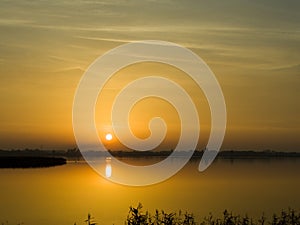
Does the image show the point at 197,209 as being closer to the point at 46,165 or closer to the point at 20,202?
the point at 20,202

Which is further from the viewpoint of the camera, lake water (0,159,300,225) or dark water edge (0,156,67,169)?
dark water edge (0,156,67,169)

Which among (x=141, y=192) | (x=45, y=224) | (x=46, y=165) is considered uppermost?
(x=46, y=165)

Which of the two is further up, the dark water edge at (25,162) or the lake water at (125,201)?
the dark water edge at (25,162)

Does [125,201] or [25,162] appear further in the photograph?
[25,162]

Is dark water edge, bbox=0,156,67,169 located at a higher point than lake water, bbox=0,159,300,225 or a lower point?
higher

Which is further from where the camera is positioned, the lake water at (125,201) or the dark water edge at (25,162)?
the dark water edge at (25,162)

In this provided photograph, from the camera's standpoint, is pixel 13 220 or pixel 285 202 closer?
pixel 13 220

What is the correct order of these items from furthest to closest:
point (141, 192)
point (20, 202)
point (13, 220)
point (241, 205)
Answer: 1. point (141, 192)
2. point (20, 202)
3. point (241, 205)
4. point (13, 220)

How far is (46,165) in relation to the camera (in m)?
117

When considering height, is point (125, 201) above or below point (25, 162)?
below

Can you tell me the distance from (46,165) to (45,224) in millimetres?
90614

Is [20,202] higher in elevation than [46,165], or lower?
lower

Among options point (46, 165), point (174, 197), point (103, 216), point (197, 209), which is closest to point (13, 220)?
point (103, 216)

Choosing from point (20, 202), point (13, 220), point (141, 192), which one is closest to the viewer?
point (13, 220)
